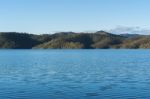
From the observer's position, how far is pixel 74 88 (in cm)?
5188

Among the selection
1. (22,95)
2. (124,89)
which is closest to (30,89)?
(22,95)

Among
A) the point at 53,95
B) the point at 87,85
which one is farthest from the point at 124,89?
the point at 53,95

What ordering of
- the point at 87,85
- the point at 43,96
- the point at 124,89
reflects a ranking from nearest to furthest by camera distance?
1. the point at 43,96
2. the point at 124,89
3. the point at 87,85

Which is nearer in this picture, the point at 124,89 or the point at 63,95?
the point at 63,95

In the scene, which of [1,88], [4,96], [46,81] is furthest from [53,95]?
[46,81]

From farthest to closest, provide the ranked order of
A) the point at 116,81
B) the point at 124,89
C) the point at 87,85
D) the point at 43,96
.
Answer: the point at 116,81, the point at 87,85, the point at 124,89, the point at 43,96

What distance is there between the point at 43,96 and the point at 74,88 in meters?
7.27

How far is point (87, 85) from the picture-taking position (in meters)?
55.2

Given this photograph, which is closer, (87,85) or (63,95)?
(63,95)

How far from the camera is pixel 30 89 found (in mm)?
50875

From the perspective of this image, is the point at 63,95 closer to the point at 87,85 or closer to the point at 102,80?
the point at 87,85

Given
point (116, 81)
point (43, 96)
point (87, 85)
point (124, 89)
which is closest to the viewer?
point (43, 96)

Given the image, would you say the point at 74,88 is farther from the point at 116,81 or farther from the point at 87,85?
the point at 116,81

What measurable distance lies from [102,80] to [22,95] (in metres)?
19.0
